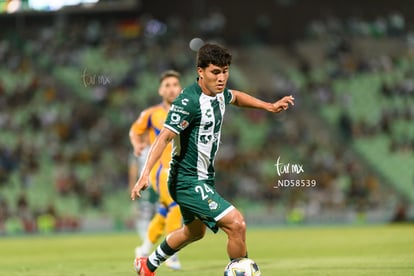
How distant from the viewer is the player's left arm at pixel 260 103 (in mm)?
9352

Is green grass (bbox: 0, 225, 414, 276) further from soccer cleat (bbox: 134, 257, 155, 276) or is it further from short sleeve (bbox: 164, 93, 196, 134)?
short sleeve (bbox: 164, 93, 196, 134)

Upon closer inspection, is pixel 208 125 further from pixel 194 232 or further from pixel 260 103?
pixel 194 232

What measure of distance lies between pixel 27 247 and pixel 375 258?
31.3ft

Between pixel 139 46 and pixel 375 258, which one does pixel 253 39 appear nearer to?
pixel 139 46

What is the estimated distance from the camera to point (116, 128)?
30.8 metres

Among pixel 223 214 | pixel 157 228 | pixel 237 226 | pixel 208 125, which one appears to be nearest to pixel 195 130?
pixel 208 125

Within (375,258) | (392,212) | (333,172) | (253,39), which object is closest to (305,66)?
(253,39)

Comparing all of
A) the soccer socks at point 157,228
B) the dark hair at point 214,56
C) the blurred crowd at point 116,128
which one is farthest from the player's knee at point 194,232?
the blurred crowd at point 116,128

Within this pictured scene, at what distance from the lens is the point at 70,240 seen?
22859 mm

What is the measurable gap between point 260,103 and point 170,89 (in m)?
3.58

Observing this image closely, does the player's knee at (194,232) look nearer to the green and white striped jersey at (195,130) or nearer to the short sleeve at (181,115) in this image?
the green and white striped jersey at (195,130)

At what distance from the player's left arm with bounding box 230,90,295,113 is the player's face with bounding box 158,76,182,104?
3418 mm

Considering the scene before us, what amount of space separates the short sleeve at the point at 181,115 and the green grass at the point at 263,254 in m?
3.02

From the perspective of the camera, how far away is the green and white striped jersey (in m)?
8.70
